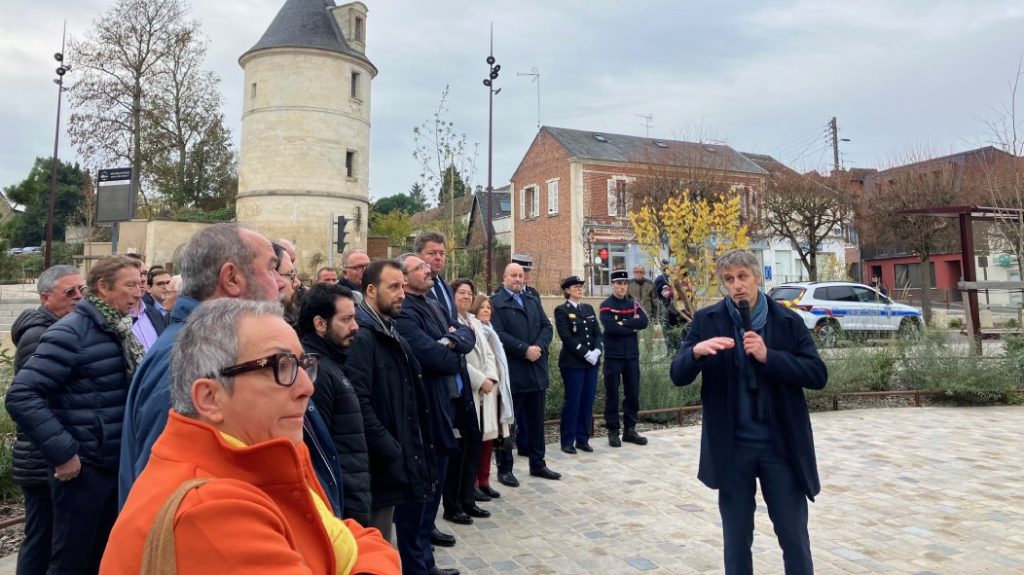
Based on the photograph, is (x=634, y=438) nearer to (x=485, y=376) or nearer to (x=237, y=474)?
(x=485, y=376)

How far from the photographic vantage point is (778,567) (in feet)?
13.9

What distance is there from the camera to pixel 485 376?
208 inches

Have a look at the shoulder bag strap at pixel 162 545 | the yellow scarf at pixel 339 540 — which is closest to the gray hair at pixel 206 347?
the yellow scarf at pixel 339 540

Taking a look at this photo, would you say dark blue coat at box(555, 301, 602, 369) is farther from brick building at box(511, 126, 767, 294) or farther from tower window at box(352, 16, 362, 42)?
tower window at box(352, 16, 362, 42)

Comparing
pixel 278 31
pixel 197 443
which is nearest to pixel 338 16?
pixel 278 31

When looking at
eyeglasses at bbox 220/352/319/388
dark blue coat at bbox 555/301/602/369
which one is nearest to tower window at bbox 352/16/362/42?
dark blue coat at bbox 555/301/602/369

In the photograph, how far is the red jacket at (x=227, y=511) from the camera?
1212mm

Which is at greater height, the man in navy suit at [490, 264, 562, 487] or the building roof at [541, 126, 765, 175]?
the building roof at [541, 126, 765, 175]

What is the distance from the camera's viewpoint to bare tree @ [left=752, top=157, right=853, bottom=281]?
2742cm

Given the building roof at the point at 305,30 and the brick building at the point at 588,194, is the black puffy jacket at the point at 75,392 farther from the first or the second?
the building roof at the point at 305,30

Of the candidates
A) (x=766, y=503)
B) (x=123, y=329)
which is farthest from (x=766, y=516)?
(x=123, y=329)

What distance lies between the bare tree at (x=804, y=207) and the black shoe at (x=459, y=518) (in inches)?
1013

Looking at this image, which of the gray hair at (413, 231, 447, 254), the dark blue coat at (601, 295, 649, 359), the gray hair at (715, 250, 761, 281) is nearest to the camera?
the gray hair at (715, 250, 761, 281)

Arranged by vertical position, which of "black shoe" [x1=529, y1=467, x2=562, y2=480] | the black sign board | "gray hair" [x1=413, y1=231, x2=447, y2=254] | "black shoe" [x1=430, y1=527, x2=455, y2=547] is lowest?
"black shoe" [x1=430, y1=527, x2=455, y2=547]
